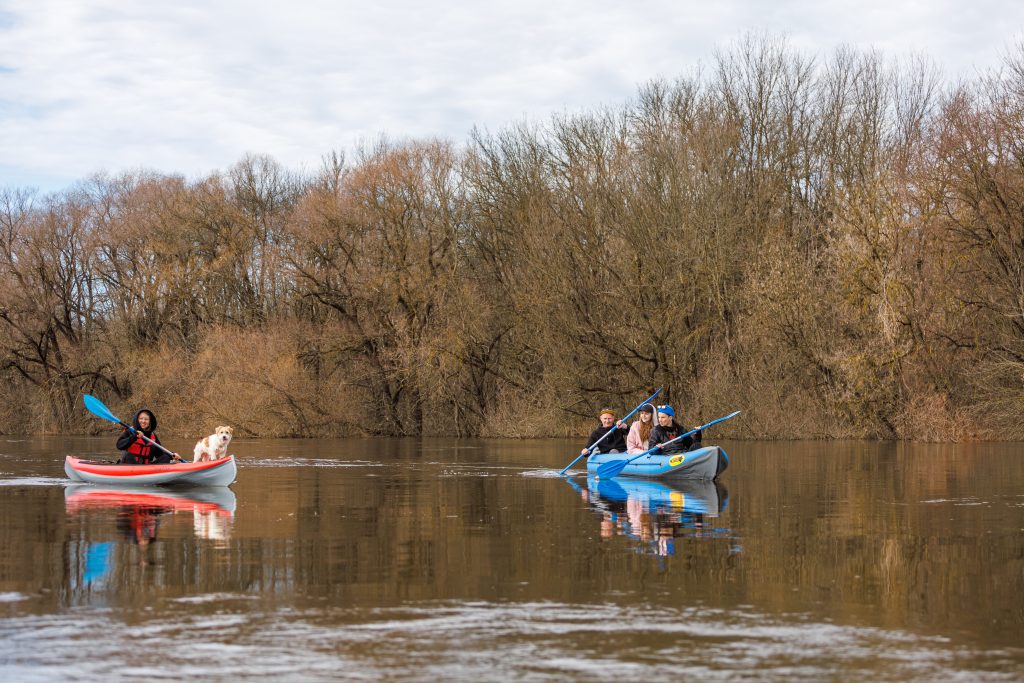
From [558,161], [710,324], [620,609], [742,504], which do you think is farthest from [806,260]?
[620,609]

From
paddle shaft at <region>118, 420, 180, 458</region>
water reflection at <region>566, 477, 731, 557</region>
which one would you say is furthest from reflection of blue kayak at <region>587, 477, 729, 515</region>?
paddle shaft at <region>118, 420, 180, 458</region>

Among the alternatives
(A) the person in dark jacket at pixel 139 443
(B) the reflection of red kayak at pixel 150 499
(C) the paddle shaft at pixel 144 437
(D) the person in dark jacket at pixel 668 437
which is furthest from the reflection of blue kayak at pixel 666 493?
(A) the person in dark jacket at pixel 139 443

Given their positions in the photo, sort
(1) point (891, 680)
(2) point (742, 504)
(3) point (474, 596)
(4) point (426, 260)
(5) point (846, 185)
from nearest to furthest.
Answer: (1) point (891, 680) < (3) point (474, 596) < (2) point (742, 504) < (5) point (846, 185) < (4) point (426, 260)

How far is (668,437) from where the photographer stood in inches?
890

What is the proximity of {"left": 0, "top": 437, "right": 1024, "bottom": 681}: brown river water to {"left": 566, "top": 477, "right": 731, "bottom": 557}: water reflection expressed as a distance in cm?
8

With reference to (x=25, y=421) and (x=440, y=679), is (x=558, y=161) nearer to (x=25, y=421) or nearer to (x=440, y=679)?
(x=25, y=421)

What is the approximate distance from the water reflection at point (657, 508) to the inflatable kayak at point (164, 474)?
5.16 metres

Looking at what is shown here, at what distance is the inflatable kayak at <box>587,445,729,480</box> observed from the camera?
67.2 feet

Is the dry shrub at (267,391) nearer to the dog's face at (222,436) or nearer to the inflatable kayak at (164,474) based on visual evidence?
the inflatable kayak at (164,474)

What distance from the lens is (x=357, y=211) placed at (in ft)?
152

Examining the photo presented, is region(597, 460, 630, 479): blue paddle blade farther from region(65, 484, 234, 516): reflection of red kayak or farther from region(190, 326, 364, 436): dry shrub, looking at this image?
region(190, 326, 364, 436): dry shrub

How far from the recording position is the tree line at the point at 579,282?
36438 mm

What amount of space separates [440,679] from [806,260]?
3505 cm

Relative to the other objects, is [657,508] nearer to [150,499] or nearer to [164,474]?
[150,499]
